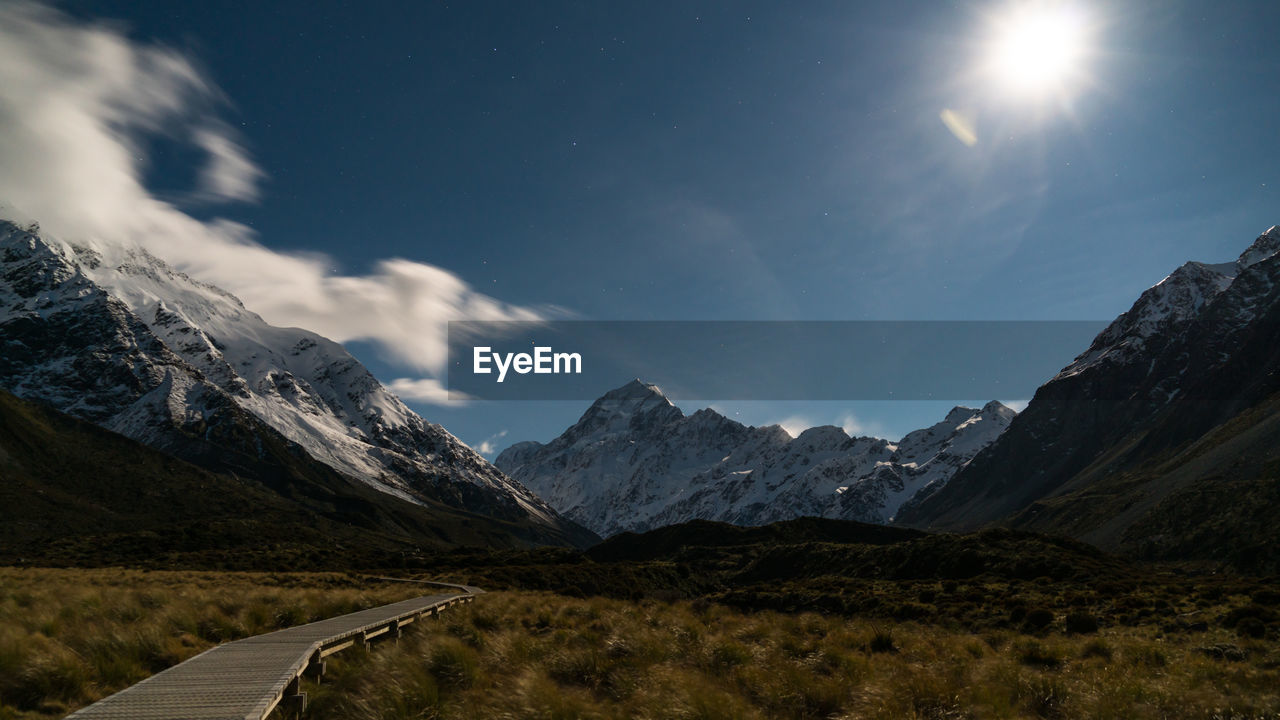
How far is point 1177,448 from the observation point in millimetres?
138375

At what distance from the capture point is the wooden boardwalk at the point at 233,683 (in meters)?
6.08

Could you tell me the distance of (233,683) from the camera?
7.15 meters

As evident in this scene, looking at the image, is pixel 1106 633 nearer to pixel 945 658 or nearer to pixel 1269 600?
pixel 1269 600

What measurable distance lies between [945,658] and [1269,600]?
23491mm

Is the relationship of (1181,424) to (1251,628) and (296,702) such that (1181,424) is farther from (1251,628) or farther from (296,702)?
(296,702)

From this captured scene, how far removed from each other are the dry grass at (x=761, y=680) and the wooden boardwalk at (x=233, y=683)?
0.59 m

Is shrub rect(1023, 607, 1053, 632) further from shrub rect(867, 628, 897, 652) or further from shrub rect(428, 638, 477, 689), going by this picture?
shrub rect(428, 638, 477, 689)

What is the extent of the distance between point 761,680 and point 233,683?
697cm

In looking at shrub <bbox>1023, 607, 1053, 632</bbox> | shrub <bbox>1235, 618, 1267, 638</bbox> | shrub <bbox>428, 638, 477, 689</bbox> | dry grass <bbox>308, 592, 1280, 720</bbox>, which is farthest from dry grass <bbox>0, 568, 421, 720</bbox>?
shrub <bbox>1235, 618, 1267, 638</bbox>

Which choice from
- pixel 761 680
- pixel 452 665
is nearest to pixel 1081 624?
pixel 761 680

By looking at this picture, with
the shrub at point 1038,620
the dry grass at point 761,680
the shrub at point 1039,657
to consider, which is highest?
the dry grass at point 761,680

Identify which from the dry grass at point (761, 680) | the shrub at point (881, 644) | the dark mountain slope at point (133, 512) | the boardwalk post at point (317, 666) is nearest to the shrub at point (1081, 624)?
the dry grass at point (761, 680)

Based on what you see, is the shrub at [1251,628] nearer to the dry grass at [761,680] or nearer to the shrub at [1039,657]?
the dry grass at [761,680]

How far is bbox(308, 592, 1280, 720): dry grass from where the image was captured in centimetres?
775
